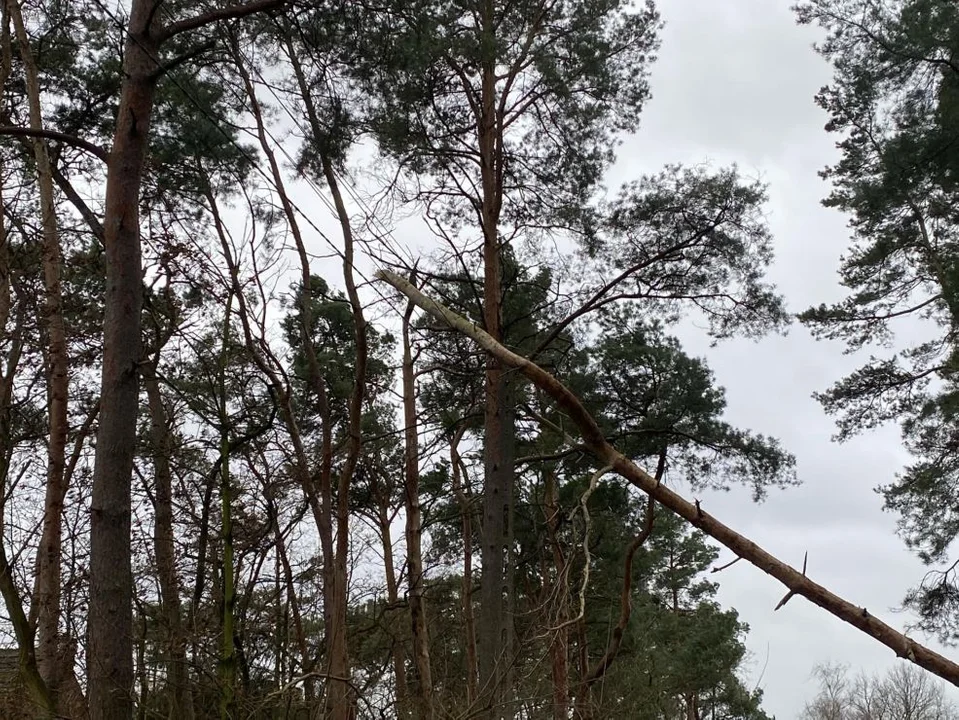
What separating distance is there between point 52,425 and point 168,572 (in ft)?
5.76

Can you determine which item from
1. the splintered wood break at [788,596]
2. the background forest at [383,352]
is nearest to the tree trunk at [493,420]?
the background forest at [383,352]

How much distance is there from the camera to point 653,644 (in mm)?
20203

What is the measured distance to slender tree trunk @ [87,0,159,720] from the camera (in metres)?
4.46

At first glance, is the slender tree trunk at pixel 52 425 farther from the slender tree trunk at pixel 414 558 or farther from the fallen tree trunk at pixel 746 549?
the fallen tree trunk at pixel 746 549

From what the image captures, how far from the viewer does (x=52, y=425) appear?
7.88m

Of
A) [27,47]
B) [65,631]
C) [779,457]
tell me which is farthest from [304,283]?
[779,457]

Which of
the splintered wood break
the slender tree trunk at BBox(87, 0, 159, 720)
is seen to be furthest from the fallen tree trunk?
the slender tree trunk at BBox(87, 0, 159, 720)

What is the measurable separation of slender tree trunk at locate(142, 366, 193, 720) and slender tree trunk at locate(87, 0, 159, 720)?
1.69 m

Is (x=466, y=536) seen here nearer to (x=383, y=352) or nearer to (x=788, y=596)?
(x=383, y=352)

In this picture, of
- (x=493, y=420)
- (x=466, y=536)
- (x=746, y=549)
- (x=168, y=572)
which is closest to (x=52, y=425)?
(x=168, y=572)

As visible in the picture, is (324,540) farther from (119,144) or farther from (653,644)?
(653,644)

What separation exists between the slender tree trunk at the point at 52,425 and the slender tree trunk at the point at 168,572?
0.82 meters

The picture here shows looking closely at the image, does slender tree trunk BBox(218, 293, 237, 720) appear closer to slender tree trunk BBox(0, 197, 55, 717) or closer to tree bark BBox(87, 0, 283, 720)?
slender tree trunk BBox(0, 197, 55, 717)

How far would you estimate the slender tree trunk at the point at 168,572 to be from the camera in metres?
7.26
